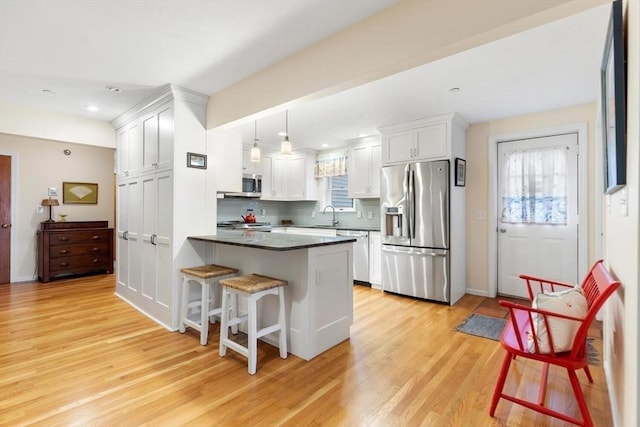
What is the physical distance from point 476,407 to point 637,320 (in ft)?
3.77

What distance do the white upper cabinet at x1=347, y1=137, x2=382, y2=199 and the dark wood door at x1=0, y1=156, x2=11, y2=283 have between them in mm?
5313

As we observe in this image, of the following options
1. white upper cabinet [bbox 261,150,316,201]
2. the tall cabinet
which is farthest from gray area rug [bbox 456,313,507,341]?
white upper cabinet [bbox 261,150,316,201]

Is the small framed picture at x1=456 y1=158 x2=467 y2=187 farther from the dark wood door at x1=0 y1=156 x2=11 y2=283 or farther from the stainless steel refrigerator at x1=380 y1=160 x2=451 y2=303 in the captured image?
the dark wood door at x1=0 y1=156 x2=11 y2=283

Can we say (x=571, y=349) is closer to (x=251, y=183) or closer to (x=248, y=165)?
(x=251, y=183)

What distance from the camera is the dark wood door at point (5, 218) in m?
4.86

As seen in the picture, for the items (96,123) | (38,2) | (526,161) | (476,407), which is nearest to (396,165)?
(526,161)

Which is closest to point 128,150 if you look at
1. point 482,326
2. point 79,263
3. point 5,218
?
point 79,263

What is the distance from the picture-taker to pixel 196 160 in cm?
328

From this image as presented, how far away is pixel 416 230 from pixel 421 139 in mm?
1171

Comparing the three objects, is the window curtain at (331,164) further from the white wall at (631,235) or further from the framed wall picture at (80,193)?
the white wall at (631,235)

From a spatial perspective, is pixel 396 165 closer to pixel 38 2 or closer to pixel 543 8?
pixel 543 8

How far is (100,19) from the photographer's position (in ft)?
6.75

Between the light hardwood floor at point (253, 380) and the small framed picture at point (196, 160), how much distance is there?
1642mm

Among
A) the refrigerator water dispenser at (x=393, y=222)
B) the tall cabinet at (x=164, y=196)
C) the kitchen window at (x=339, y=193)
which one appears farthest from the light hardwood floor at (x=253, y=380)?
the kitchen window at (x=339, y=193)
